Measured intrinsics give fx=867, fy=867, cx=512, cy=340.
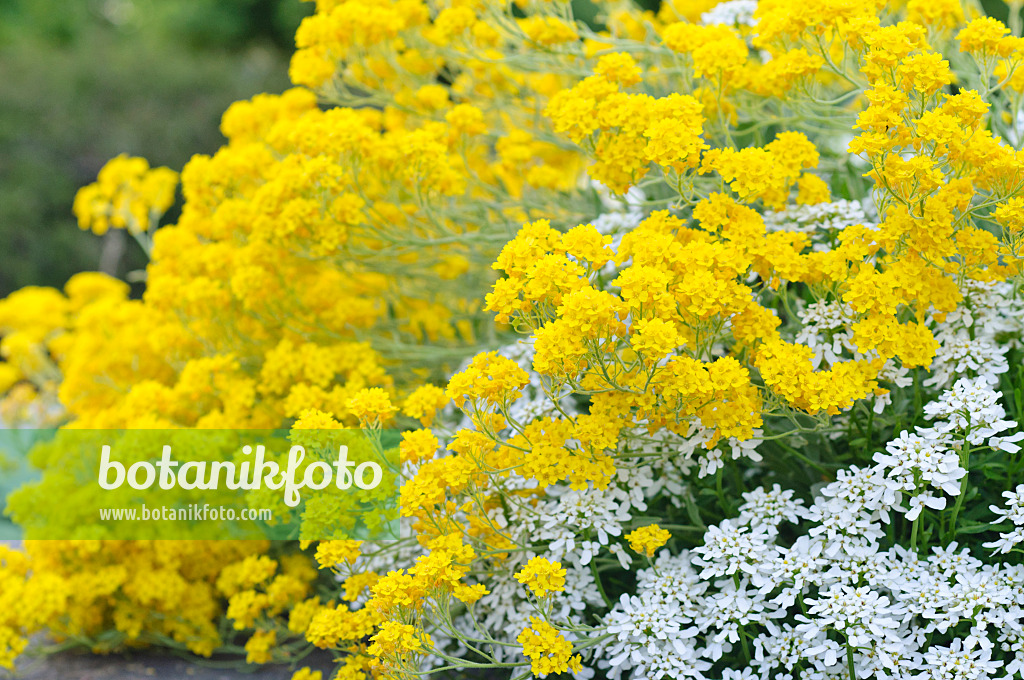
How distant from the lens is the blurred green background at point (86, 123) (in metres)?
7.76

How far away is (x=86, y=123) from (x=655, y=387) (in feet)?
26.9

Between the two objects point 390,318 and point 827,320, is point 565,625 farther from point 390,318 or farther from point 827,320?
point 390,318

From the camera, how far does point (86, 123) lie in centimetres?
841

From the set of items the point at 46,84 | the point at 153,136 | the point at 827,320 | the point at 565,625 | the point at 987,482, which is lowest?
the point at 565,625

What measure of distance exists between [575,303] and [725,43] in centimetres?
104

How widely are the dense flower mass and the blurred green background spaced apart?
214 inches

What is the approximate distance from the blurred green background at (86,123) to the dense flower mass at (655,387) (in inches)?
214

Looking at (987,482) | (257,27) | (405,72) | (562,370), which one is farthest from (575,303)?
(257,27)

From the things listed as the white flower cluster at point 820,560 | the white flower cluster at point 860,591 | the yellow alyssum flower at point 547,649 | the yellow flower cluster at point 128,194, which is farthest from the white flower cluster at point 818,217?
the yellow flower cluster at point 128,194

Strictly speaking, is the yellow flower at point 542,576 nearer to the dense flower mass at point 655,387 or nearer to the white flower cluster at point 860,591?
the dense flower mass at point 655,387

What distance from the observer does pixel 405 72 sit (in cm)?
339

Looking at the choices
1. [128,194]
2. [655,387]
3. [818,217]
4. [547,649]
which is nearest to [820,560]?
[655,387]

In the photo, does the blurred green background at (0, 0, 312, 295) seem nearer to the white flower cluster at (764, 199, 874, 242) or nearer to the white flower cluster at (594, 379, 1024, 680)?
the white flower cluster at (764, 199, 874, 242)

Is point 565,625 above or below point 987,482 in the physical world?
below
